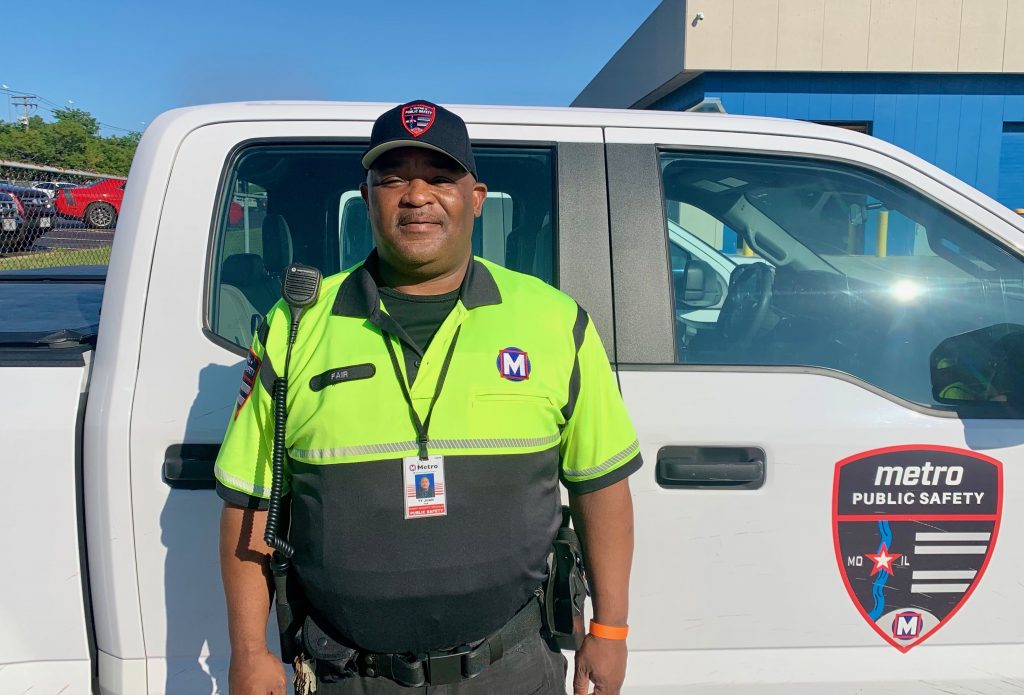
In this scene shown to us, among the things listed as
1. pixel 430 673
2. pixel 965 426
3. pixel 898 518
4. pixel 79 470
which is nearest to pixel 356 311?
pixel 430 673

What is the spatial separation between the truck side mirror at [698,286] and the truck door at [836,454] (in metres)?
0.19

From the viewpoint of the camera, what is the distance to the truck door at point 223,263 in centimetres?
176

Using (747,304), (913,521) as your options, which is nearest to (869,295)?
(747,304)

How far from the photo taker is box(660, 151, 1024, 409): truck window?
1.97 meters

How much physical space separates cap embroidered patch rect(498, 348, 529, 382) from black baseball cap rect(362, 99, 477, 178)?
37 cm

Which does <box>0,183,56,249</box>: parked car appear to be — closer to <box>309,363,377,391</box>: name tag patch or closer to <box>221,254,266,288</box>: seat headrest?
<box>221,254,266,288</box>: seat headrest

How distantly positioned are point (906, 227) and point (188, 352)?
5.89ft

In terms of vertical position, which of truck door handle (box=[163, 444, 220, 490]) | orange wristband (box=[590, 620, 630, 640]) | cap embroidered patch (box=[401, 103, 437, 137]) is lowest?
orange wristband (box=[590, 620, 630, 640])

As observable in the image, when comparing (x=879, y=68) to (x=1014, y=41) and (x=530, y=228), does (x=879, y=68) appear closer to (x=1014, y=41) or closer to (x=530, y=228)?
(x=1014, y=41)

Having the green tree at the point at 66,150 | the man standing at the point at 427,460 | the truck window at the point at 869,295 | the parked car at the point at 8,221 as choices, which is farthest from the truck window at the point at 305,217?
Answer: the parked car at the point at 8,221

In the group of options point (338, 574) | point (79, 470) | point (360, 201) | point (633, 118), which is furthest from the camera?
point (360, 201)

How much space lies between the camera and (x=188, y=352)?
1811mm

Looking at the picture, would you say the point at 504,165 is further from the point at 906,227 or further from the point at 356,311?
the point at 906,227

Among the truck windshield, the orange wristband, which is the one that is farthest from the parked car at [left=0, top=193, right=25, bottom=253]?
the orange wristband
